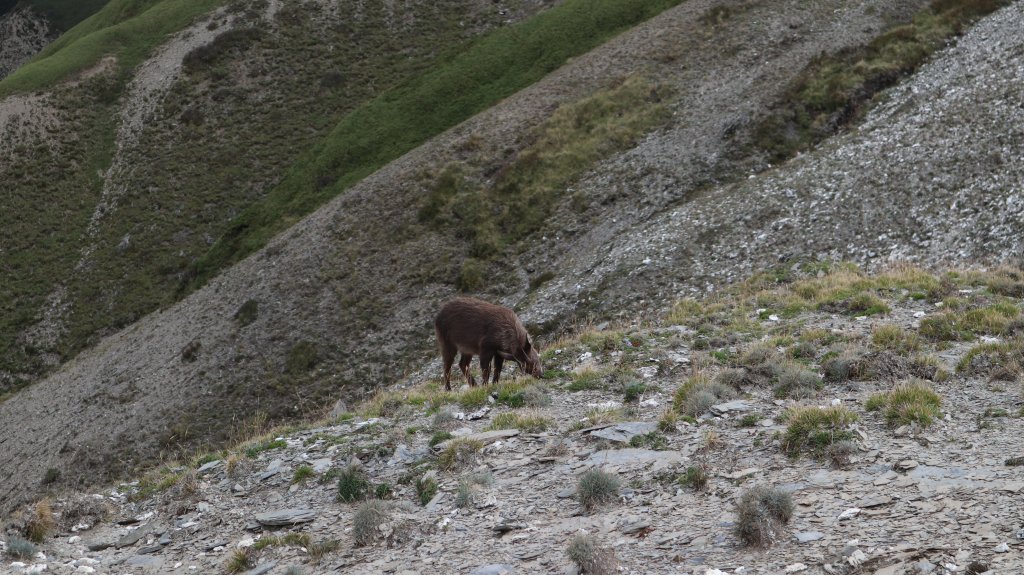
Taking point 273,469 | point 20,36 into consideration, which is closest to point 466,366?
point 273,469

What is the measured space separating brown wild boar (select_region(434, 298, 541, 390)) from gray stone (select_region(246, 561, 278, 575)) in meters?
8.30

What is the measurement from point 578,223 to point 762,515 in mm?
33571

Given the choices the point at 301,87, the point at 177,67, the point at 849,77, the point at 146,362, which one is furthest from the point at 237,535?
the point at 177,67

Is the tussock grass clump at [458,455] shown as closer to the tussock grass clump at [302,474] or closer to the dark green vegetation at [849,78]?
the tussock grass clump at [302,474]

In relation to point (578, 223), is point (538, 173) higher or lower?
higher

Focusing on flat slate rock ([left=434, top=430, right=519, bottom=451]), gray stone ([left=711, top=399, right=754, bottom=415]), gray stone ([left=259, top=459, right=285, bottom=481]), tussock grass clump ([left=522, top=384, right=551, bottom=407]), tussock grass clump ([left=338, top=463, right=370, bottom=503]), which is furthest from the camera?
tussock grass clump ([left=522, top=384, right=551, bottom=407])

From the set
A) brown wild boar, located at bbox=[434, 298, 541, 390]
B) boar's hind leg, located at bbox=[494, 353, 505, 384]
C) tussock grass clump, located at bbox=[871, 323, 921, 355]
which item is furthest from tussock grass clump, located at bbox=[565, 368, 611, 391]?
tussock grass clump, located at bbox=[871, 323, 921, 355]

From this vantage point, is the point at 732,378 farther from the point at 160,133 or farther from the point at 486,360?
the point at 160,133

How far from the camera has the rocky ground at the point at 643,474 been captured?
32.4 feet

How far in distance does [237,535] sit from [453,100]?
60.6 meters

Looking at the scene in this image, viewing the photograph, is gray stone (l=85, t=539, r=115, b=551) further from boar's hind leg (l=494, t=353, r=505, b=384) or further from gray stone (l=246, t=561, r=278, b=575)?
boar's hind leg (l=494, t=353, r=505, b=384)

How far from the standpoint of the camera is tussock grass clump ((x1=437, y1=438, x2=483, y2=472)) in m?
14.1

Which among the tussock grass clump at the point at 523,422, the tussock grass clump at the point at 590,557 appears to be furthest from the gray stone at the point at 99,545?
the tussock grass clump at the point at 590,557

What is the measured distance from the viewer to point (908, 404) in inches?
513
